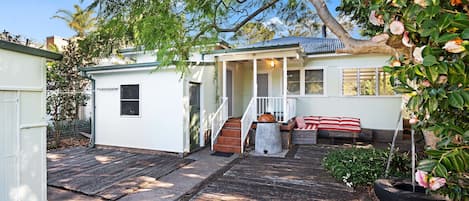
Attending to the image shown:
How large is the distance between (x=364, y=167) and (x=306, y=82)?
5.49 m

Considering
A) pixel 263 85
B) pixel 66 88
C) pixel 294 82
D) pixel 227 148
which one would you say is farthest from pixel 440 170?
pixel 66 88

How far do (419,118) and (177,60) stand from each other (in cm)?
529

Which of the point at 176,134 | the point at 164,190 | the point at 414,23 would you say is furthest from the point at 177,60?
the point at 414,23

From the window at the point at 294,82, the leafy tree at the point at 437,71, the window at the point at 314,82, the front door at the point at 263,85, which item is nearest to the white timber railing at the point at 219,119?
the front door at the point at 263,85

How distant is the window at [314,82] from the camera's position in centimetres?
954

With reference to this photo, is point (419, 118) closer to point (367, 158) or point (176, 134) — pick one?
point (367, 158)

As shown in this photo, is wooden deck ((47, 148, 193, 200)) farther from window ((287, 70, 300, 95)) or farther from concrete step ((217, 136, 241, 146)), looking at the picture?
window ((287, 70, 300, 95))

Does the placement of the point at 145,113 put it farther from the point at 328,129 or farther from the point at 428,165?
the point at 428,165

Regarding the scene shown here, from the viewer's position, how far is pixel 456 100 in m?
1.38

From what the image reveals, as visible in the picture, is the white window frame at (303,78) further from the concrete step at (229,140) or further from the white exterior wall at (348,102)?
the concrete step at (229,140)

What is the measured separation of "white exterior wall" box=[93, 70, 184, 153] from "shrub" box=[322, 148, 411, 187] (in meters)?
4.12

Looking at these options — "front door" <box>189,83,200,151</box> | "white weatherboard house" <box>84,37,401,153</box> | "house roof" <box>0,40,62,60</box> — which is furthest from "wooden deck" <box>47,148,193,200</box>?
"house roof" <box>0,40,62,60</box>

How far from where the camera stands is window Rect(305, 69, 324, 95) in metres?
9.54

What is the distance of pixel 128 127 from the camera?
7.73 m
